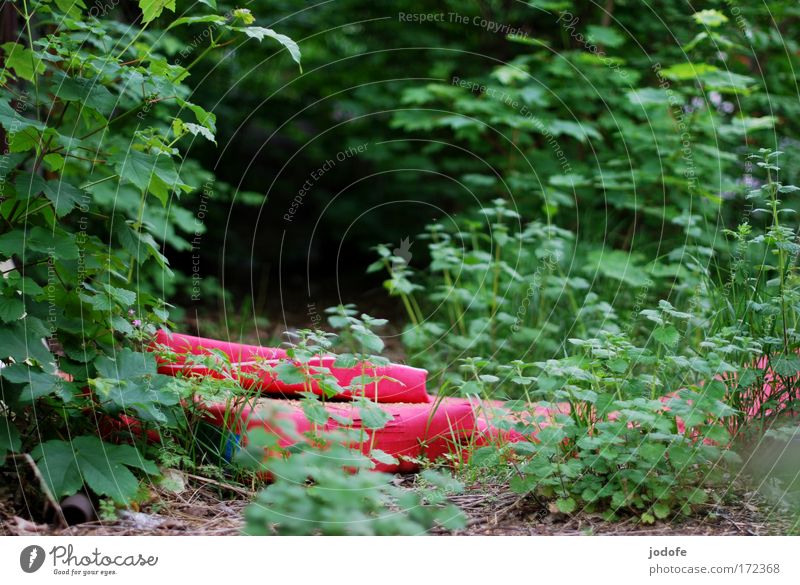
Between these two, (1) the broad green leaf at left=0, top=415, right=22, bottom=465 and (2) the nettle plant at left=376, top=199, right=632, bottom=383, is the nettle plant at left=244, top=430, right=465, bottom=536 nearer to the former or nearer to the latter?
(1) the broad green leaf at left=0, top=415, right=22, bottom=465

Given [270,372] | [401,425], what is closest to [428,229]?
[401,425]

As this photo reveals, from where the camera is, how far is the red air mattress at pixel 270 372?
2854 millimetres

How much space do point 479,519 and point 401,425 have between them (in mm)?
557

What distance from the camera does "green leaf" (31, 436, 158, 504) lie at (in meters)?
2.30

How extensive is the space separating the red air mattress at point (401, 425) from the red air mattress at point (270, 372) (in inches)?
2.8

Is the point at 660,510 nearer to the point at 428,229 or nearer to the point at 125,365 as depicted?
the point at 125,365

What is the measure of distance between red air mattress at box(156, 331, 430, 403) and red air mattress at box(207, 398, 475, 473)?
0.07 meters

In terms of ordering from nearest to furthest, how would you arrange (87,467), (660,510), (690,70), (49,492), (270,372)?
1. (49,492)
2. (87,467)
3. (660,510)
4. (270,372)
5. (690,70)

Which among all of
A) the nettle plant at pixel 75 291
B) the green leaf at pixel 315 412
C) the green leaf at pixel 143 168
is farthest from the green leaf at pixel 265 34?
the green leaf at pixel 315 412

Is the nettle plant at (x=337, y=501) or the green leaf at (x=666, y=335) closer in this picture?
the nettle plant at (x=337, y=501)

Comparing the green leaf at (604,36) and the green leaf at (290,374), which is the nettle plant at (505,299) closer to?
the green leaf at (604,36)

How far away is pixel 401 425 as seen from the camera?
299 centimetres
